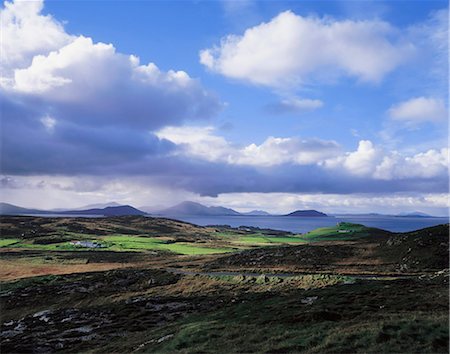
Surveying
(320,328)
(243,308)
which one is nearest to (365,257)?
(243,308)

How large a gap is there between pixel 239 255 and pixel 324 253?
2226 centimetres

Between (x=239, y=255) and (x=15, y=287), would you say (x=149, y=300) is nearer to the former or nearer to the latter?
(x=15, y=287)

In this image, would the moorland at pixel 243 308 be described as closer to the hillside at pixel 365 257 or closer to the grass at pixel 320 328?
the grass at pixel 320 328

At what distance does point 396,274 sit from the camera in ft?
217

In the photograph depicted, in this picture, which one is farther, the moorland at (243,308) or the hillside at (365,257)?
the hillside at (365,257)

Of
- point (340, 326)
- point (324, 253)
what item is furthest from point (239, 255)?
point (340, 326)

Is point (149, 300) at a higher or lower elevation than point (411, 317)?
lower

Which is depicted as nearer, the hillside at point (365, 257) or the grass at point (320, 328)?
the grass at point (320, 328)

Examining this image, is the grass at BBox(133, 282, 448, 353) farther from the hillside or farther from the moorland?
the hillside

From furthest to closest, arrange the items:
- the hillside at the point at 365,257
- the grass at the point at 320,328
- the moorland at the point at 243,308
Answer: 1. the hillside at the point at 365,257
2. the moorland at the point at 243,308
3. the grass at the point at 320,328

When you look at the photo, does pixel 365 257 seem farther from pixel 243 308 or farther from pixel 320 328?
pixel 320 328

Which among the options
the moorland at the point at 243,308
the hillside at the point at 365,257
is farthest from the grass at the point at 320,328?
the hillside at the point at 365,257

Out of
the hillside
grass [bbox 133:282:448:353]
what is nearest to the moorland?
grass [bbox 133:282:448:353]

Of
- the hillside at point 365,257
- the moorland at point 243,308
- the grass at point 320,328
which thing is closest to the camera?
the grass at point 320,328
